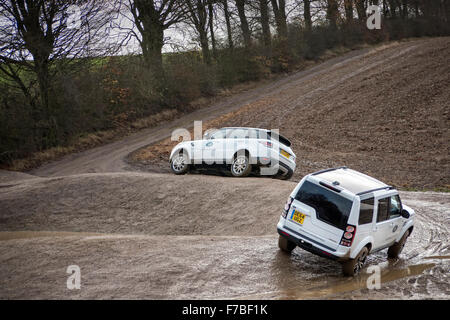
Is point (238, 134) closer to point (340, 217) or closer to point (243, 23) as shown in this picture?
point (340, 217)

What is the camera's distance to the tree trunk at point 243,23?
36562mm

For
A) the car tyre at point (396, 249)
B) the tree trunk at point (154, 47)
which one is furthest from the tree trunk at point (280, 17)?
the car tyre at point (396, 249)

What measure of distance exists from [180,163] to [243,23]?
84.5 ft

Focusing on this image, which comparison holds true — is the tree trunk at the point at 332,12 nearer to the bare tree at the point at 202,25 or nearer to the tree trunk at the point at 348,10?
the tree trunk at the point at 348,10

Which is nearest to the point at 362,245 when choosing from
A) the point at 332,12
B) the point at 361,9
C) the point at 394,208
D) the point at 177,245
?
the point at 394,208

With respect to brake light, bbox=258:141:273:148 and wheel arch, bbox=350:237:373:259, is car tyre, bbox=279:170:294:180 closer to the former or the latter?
brake light, bbox=258:141:273:148

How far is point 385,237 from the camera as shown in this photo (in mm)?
8289

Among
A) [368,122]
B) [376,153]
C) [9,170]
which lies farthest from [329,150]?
[9,170]

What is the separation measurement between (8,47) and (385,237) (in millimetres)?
19239

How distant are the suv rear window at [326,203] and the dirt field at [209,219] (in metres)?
1.03

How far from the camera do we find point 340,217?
748 centimetres

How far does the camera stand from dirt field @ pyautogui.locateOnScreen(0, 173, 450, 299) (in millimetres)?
6898

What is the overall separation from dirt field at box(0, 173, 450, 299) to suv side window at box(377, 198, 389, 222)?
101 cm

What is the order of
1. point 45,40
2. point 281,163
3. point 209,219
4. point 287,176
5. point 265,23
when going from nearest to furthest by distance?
point 209,219 → point 281,163 → point 287,176 → point 45,40 → point 265,23
